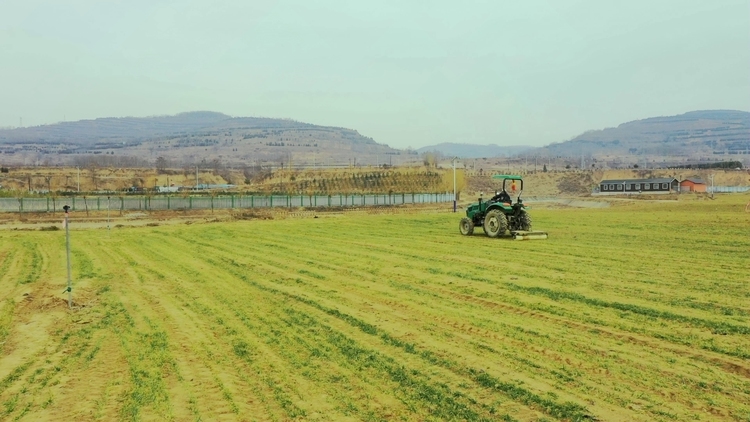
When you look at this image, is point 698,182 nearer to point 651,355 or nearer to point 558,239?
point 558,239

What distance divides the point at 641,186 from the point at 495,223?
81.9 metres

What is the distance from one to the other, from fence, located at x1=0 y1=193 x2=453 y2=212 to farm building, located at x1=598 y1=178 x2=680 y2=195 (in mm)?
41520

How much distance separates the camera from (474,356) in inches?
295

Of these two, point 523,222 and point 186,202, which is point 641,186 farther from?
point 523,222

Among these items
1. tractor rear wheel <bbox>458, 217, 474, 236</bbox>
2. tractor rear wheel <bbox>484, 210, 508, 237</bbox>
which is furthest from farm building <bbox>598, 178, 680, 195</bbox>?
tractor rear wheel <bbox>484, 210, 508, 237</bbox>

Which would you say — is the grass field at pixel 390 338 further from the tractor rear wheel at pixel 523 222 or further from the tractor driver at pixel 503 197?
the tractor driver at pixel 503 197

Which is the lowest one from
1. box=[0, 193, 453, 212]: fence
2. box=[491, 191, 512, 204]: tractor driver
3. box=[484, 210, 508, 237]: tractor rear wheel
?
box=[0, 193, 453, 212]: fence

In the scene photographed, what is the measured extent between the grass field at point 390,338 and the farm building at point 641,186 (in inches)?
3252

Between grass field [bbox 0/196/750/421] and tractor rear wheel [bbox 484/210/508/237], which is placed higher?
tractor rear wheel [bbox 484/210/508/237]

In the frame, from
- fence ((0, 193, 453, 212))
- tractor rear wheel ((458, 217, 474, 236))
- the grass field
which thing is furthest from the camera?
fence ((0, 193, 453, 212))

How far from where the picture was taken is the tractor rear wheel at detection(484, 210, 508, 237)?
2106 cm

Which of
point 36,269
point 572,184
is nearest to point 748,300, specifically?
point 36,269

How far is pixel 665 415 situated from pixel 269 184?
101947 millimetres

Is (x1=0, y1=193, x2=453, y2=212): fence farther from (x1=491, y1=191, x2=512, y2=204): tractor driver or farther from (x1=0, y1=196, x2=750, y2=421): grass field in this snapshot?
(x1=0, y1=196, x2=750, y2=421): grass field
